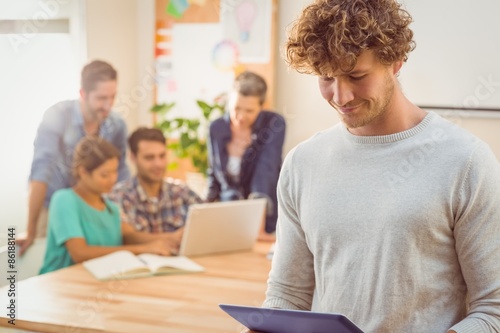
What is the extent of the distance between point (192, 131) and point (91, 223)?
1.29m

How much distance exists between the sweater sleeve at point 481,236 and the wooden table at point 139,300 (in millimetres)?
972

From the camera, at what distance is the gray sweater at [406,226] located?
1.50 m

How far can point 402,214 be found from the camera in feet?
5.08

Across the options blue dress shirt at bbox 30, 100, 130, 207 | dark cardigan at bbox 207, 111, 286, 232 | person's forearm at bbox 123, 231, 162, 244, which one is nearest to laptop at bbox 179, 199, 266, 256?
person's forearm at bbox 123, 231, 162, 244

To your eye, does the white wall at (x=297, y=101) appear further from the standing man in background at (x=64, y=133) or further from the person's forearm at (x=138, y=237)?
the person's forearm at (x=138, y=237)

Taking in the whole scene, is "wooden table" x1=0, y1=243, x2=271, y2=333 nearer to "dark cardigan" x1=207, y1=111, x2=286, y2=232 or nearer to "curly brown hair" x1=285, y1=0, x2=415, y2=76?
"dark cardigan" x1=207, y1=111, x2=286, y2=232

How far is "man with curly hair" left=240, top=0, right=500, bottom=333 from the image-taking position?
1.50 m

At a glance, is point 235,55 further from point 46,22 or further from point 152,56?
point 46,22

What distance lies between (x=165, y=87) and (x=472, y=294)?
350cm

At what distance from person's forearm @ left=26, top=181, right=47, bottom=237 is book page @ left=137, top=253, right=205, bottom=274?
85cm

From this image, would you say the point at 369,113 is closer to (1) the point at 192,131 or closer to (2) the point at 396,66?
(2) the point at 396,66

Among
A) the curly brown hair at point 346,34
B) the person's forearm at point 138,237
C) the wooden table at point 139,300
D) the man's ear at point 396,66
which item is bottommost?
the wooden table at point 139,300

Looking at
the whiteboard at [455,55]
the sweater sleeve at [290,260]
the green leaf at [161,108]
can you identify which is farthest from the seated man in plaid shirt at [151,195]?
the sweater sleeve at [290,260]

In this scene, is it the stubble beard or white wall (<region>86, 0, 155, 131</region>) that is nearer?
the stubble beard
